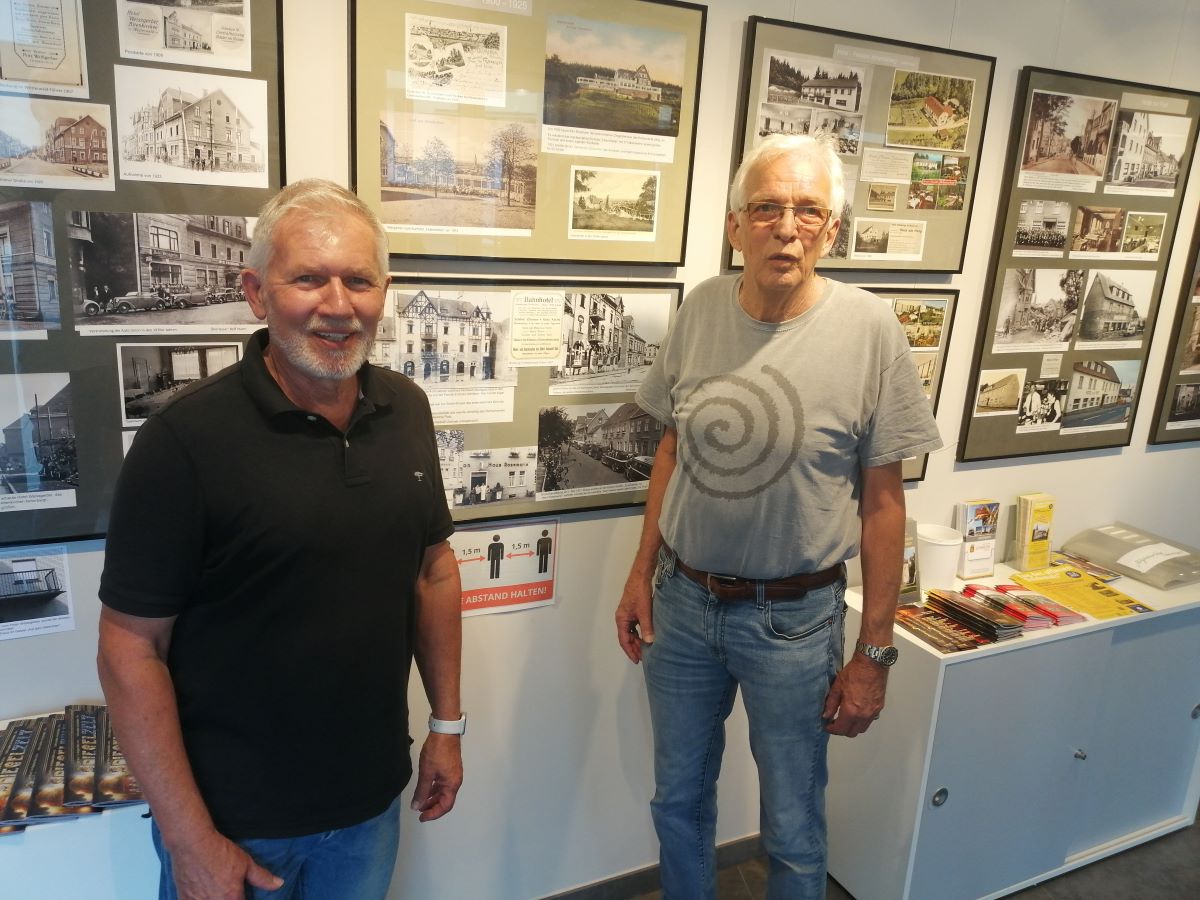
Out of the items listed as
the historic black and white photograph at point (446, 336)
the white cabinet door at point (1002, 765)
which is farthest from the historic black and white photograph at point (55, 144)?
the white cabinet door at point (1002, 765)

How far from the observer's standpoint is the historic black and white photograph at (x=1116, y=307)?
2402 mm

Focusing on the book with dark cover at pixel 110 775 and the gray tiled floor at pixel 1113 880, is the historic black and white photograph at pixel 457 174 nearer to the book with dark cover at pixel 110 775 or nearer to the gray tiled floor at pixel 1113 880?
the book with dark cover at pixel 110 775

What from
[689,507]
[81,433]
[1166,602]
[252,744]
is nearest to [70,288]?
[81,433]

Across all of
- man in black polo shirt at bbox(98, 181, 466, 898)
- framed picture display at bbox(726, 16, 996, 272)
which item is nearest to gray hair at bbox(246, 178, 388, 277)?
man in black polo shirt at bbox(98, 181, 466, 898)

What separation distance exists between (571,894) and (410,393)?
5.11 feet

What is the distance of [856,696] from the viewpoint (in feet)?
5.21

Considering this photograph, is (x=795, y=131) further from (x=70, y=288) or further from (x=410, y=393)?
(x=70, y=288)

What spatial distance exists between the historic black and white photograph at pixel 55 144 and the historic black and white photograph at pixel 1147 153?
246cm

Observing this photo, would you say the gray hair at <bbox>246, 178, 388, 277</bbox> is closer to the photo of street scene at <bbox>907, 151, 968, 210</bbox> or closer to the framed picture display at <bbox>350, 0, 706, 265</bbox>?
the framed picture display at <bbox>350, 0, 706, 265</bbox>

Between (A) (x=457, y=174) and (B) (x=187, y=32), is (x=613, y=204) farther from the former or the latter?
(B) (x=187, y=32)

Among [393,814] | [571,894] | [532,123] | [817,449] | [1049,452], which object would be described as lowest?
[571,894]

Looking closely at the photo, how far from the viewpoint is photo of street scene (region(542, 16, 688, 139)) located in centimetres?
164

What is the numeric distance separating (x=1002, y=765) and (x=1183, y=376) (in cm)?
146

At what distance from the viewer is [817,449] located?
59.2 inches
